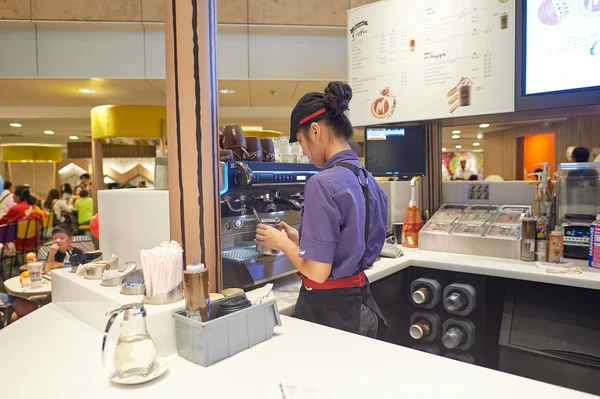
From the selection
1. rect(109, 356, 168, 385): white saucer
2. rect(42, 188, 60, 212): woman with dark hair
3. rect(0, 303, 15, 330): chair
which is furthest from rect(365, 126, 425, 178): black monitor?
rect(42, 188, 60, 212): woman with dark hair

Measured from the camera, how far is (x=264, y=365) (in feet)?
3.83

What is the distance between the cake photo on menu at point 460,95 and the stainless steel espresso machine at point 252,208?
3.57 feet

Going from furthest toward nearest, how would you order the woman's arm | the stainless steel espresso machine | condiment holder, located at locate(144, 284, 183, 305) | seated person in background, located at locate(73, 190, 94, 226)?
seated person in background, located at locate(73, 190, 94, 226) < the stainless steel espresso machine < the woman's arm < condiment holder, located at locate(144, 284, 183, 305)

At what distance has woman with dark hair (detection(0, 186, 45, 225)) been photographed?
7133mm

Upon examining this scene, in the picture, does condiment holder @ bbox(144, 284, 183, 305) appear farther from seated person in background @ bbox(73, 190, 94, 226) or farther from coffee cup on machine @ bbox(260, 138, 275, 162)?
seated person in background @ bbox(73, 190, 94, 226)

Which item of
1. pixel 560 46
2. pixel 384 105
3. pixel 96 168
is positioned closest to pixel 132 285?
pixel 384 105

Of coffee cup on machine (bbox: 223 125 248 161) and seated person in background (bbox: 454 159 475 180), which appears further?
seated person in background (bbox: 454 159 475 180)

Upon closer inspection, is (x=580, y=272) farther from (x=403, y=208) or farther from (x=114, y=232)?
(x=114, y=232)

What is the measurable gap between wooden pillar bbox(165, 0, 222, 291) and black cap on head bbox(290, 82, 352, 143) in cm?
34

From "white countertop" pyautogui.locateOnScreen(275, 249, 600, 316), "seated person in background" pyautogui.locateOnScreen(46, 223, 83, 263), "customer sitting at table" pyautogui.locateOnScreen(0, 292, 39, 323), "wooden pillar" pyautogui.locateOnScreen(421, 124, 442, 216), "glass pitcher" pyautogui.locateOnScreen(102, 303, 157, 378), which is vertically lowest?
"customer sitting at table" pyautogui.locateOnScreen(0, 292, 39, 323)

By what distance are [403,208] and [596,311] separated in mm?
1307

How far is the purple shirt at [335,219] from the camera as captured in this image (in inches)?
54.5

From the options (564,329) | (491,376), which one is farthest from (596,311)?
(491,376)

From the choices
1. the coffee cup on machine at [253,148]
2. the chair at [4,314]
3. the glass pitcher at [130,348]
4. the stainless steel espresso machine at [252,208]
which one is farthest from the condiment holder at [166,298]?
the chair at [4,314]
